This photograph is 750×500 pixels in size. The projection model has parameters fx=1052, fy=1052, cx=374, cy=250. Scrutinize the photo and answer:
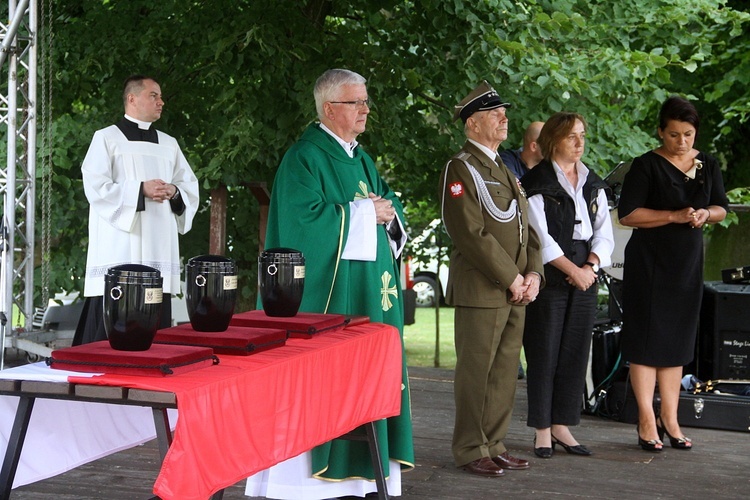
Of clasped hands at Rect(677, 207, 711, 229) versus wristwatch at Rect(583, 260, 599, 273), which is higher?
clasped hands at Rect(677, 207, 711, 229)

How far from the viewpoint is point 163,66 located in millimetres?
8320

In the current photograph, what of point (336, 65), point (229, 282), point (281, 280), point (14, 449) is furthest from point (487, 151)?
point (336, 65)

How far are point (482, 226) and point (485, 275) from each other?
208 millimetres

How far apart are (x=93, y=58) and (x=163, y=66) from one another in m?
0.54

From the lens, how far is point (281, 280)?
312 cm

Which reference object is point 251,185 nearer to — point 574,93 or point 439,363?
point 574,93

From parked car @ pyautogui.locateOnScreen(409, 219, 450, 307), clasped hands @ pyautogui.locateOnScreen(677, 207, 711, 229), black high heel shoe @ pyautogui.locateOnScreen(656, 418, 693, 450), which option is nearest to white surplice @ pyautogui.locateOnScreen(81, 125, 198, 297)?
clasped hands @ pyautogui.locateOnScreen(677, 207, 711, 229)

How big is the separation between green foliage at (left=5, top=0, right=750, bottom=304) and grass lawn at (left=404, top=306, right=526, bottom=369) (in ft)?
7.66

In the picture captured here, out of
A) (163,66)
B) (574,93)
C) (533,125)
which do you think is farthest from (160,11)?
(533,125)

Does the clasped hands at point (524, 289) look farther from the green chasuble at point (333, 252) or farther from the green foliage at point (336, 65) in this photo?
the green foliage at point (336, 65)

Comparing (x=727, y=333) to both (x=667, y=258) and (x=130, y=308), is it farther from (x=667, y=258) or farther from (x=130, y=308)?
(x=130, y=308)

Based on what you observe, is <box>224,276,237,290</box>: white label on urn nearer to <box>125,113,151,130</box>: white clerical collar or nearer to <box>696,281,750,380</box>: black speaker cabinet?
<box>125,113,151,130</box>: white clerical collar

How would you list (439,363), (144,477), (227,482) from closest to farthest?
(227,482)
(144,477)
(439,363)

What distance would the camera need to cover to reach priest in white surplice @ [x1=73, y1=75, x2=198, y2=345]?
489 cm
